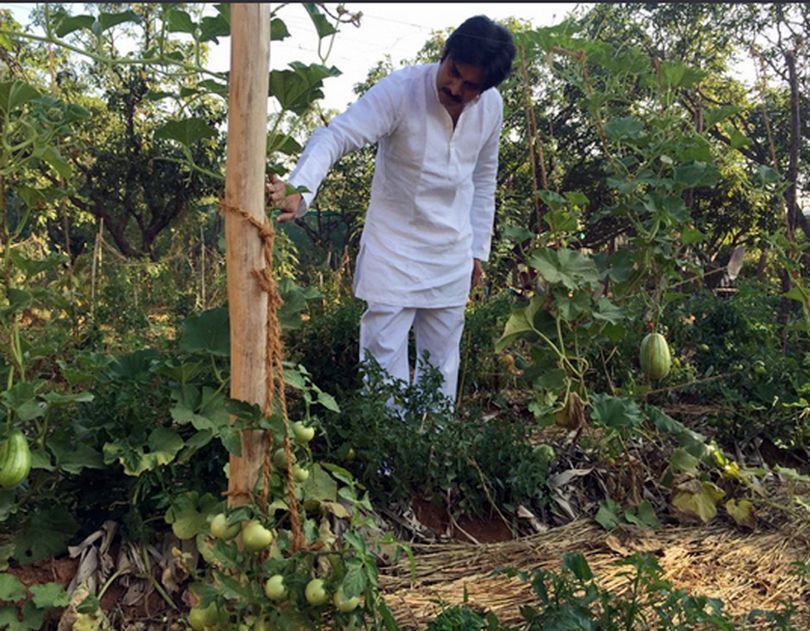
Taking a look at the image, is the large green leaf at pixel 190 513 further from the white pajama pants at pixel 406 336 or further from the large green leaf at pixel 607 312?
the large green leaf at pixel 607 312

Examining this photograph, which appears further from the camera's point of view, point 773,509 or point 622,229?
point 622,229

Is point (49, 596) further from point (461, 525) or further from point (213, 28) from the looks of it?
point (213, 28)

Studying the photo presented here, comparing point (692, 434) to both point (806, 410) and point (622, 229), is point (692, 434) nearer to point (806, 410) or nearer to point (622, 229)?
point (806, 410)

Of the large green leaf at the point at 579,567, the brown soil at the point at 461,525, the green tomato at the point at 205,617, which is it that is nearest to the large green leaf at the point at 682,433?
the brown soil at the point at 461,525

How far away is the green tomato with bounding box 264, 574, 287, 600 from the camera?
139 centimetres

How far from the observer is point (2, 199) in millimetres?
1854

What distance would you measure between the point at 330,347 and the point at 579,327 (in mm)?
1191

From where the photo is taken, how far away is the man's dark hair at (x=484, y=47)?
86.8 inches

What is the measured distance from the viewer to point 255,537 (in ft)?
4.57

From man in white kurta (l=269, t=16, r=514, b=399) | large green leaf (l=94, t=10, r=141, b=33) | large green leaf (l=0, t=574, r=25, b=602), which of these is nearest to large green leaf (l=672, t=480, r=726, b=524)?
man in white kurta (l=269, t=16, r=514, b=399)

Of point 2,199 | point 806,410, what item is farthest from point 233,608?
point 806,410

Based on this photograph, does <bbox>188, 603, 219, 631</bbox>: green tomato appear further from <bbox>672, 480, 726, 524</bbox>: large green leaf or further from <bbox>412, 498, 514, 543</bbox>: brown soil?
<bbox>672, 480, 726, 524</bbox>: large green leaf

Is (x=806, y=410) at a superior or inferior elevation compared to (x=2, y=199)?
inferior

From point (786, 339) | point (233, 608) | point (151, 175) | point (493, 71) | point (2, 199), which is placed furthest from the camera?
point (151, 175)
